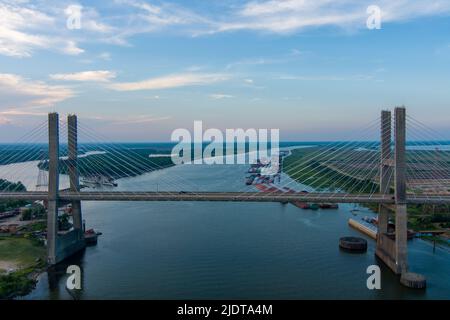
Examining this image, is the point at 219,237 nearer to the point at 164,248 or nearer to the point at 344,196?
the point at 164,248

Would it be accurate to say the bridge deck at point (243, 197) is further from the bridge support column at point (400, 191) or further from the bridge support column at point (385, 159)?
the bridge support column at point (385, 159)

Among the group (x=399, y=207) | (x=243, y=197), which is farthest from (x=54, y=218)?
(x=399, y=207)

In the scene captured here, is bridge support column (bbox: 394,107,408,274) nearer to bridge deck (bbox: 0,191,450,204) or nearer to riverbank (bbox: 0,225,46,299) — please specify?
bridge deck (bbox: 0,191,450,204)

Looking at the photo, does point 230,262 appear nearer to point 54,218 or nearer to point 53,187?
point 54,218

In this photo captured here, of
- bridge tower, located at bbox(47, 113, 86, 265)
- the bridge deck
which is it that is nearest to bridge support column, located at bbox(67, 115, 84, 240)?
bridge tower, located at bbox(47, 113, 86, 265)
